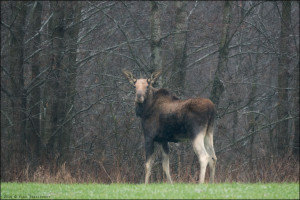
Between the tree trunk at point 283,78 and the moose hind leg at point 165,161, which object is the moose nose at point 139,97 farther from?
the tree trunk at point 283,78

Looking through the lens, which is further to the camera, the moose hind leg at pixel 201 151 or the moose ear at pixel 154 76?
the moose ear at pixel 154 76

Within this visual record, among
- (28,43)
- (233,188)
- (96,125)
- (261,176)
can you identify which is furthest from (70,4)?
(233,188)

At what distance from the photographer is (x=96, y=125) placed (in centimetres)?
1988

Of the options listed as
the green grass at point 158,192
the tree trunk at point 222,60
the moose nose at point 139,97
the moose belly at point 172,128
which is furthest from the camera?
the tree trunk at point 222,60

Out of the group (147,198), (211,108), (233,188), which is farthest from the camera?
(211,108)

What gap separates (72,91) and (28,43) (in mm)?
3276

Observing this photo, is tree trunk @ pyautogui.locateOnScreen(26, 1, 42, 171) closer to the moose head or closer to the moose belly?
the moose head

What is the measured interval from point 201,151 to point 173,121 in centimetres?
140

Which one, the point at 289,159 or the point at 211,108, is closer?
the point at 211,108

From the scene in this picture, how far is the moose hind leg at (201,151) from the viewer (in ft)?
43.0

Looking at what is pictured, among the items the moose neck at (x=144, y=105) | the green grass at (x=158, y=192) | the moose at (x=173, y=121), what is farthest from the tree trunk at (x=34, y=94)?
the green grass at (x=158, y=192)

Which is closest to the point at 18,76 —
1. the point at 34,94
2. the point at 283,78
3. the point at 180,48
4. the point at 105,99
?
the point at 34,94

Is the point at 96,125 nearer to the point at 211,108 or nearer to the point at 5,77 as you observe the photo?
the point at 5,77

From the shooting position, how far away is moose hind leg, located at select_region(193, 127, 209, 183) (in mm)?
13102
